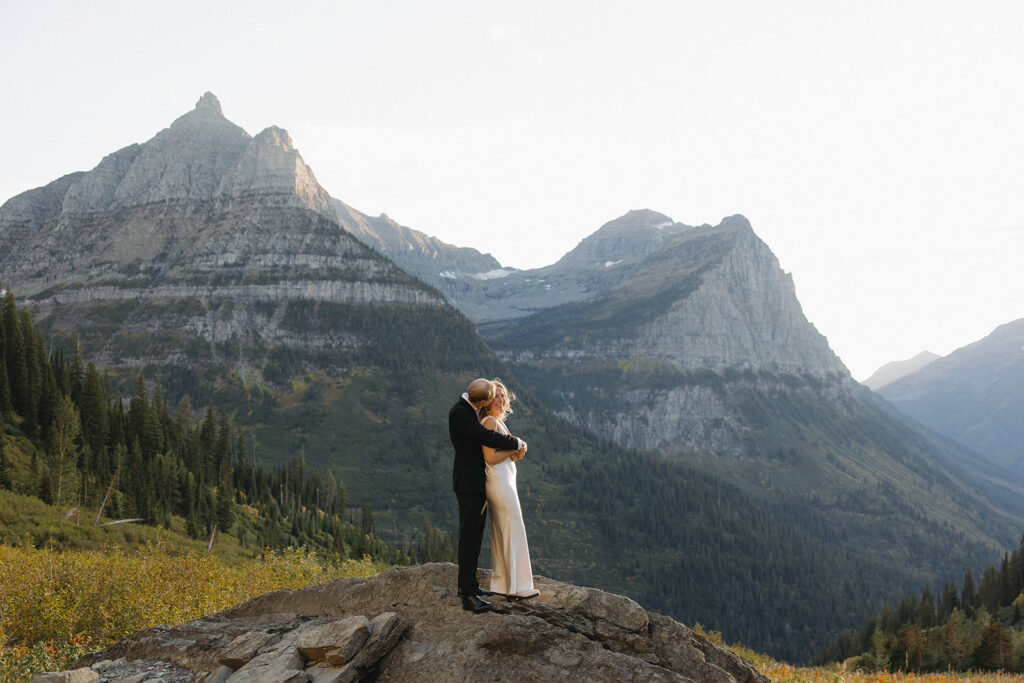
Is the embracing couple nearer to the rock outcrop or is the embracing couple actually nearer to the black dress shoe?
the black dress shoe

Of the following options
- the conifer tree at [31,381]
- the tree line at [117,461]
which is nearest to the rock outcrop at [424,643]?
the tree line at [117,461]

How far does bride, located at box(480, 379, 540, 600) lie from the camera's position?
14.3 m

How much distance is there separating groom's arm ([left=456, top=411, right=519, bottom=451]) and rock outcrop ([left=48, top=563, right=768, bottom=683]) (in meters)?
3.57

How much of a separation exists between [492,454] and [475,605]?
328cm

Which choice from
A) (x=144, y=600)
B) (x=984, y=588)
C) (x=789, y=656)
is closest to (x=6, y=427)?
(x=144, y=600)

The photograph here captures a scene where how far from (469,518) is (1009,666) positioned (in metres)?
35.0

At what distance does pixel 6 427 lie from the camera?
7394 cm

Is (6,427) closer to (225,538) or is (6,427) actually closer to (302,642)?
(225,538)

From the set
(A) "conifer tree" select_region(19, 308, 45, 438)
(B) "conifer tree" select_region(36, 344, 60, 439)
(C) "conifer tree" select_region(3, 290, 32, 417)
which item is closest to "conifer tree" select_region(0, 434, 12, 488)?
(A) "conifer tree" select_region(19, 308, 45, 438)

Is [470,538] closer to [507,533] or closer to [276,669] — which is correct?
[507,533]

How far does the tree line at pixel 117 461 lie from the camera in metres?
68.8

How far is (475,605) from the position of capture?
44.9ft

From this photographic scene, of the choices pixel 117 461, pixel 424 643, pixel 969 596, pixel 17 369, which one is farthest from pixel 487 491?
pixel 969 596

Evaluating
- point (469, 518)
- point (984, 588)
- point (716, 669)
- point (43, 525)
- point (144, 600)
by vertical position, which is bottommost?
point (984, 588)
